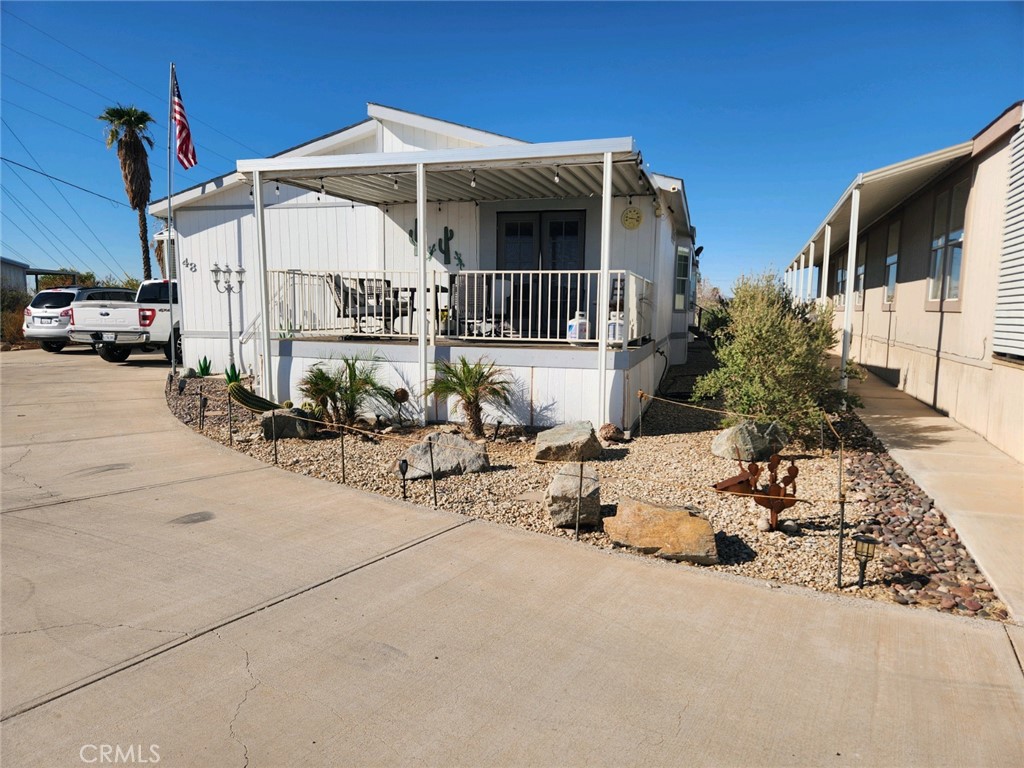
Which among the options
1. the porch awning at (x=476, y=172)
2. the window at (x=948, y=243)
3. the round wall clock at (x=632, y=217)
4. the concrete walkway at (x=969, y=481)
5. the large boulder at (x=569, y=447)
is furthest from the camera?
the round wall clock at (x=632, y=217)

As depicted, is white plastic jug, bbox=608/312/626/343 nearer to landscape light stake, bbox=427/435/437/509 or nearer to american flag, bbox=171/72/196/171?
landscape light stake, bbox=427/435/437/509

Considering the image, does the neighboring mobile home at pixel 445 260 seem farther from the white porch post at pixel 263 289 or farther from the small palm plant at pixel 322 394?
the small palm plant at pixel 322 394

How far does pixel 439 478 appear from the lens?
5.86 metres

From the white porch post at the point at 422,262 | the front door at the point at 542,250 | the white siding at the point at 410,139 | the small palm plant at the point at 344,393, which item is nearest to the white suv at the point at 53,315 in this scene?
the white siding at the point at 410,139

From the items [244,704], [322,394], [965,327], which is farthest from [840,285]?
[244,704]

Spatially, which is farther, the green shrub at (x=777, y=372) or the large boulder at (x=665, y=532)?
the green shrub at (x=777, y=372)

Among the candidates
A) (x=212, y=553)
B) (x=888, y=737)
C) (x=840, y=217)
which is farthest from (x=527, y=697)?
(x=840, y=217)

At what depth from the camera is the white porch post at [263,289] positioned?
27.8ft

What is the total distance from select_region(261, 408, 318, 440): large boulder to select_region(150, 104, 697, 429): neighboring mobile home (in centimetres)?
131

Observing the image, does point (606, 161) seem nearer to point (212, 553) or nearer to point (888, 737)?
point (212, 553)

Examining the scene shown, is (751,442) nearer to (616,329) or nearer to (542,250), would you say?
(616,329)

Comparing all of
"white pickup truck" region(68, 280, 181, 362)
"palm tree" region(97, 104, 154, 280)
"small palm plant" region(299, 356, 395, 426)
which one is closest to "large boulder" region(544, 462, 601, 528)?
"small palm plant" region(299, 356, 395, 426)

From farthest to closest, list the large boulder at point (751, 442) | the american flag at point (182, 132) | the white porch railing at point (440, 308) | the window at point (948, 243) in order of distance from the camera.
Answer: the american flag at point (182, 132), the white porch railing at point (440, 308), the window at point (948, 243), the large boulder at point (751, 442)

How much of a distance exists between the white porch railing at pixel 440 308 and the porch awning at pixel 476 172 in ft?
4.22
